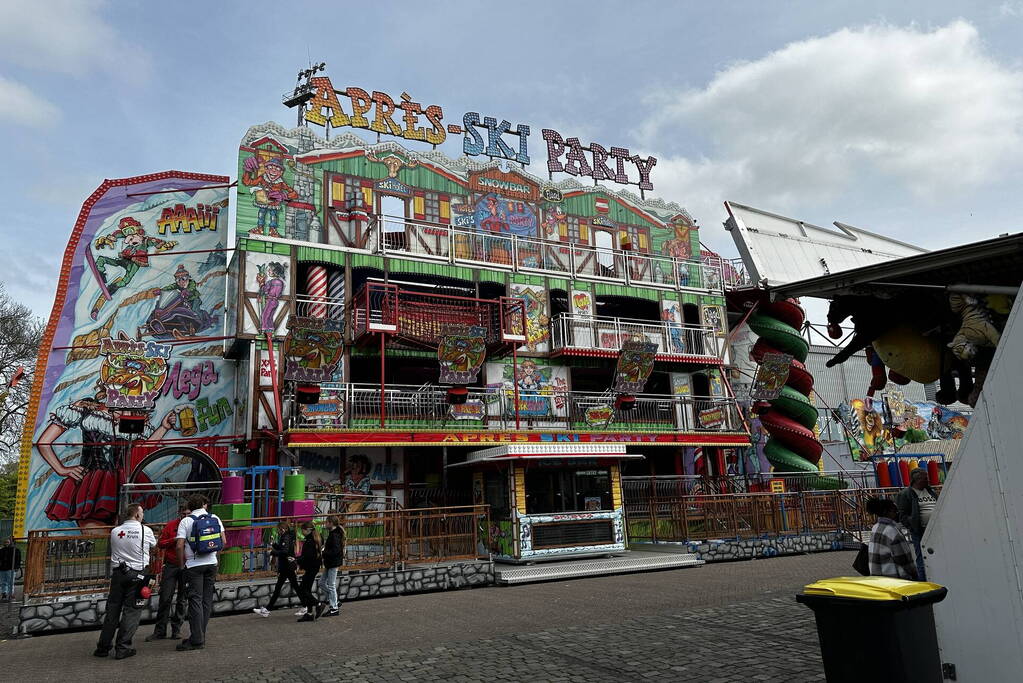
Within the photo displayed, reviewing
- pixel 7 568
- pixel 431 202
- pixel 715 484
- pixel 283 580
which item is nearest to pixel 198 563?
pixel 283 580

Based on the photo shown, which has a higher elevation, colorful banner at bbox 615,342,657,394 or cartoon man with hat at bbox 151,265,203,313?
cartoon man with hat at bbox 151,265,203,313

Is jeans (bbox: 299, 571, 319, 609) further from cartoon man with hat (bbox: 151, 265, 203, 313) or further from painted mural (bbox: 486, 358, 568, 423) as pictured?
cartoon man with hat (bbox: 151, 265, 203, 313)

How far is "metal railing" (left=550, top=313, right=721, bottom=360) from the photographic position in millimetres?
23047

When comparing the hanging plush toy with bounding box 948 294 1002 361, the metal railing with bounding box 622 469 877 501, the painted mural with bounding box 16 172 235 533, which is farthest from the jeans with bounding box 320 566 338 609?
the painted mural with bounding box 16 172 235 533

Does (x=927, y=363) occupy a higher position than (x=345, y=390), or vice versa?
(x=345, y=390)

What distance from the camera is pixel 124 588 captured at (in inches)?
329

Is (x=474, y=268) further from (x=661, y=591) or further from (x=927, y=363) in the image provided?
(x=927, y=363)

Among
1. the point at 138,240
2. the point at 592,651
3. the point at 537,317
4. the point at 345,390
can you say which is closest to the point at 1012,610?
the point at 592,651

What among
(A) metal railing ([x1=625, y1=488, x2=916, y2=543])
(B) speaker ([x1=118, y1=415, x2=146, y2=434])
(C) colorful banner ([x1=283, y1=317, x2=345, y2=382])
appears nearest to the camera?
(B) speaker ([x1=118, y1=415, x2=146, y2=434])

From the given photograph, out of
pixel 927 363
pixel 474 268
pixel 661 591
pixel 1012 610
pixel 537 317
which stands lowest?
pixel 661 591

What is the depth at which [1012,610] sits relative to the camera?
15.0 ft

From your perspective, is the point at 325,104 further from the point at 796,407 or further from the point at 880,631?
the point at 880,631

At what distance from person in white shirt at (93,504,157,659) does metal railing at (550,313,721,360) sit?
1528 cm

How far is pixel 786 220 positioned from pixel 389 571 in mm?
9318
